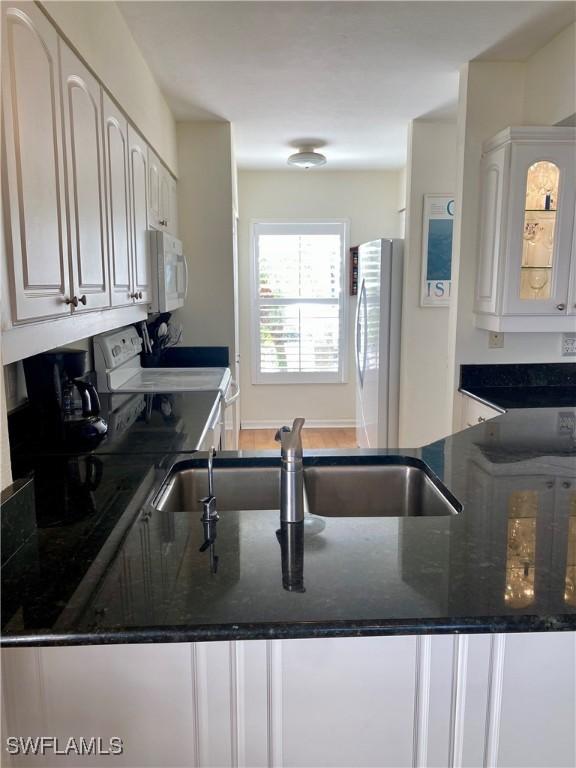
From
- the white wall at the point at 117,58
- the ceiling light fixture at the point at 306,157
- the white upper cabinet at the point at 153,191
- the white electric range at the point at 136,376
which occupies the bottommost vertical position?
the white electric range at the point at 136,376

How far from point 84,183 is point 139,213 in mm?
807

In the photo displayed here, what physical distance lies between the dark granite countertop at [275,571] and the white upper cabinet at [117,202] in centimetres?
84

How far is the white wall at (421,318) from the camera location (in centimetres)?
373

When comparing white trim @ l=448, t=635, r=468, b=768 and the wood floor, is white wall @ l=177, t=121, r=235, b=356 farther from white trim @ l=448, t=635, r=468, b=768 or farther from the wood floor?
white trim @ l=448, t=635, r=468, b=768

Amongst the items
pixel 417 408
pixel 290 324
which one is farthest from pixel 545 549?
pixel 290 324

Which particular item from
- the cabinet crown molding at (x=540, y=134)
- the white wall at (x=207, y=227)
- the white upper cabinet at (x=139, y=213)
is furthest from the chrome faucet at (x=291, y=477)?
the white wall at (x=207, y=227)

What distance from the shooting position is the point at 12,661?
33.0 inches

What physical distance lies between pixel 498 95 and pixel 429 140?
953mm

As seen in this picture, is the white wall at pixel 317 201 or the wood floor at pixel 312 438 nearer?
the wood floor at pixel 312 438

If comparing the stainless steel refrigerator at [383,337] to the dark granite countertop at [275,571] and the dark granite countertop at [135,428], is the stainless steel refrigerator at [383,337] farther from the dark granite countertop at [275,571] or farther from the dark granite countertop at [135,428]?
the dark granite countertop at [275,571]

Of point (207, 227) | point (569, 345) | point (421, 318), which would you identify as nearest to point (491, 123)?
point (569, 345)

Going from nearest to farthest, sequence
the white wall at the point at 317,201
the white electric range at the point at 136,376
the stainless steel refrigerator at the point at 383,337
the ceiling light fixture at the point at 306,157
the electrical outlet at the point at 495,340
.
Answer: the white electric range at the point at 136,376 < the electrical outlet at the point at 495,340 < the stainless steel refrigerator at the point at 383,337 < the ceiling light fixture at the point at 306,157 < the white wall at the point at 317,201

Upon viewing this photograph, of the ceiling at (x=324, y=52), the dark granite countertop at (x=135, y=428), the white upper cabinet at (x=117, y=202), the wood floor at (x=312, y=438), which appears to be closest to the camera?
the dark granite countertop at (x=135, y=428)

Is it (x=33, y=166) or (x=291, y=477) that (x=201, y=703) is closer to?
(x=291, y=477)
